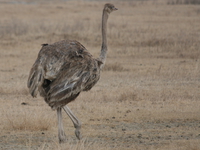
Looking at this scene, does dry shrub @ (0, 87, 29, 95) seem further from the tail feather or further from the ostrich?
the tail feather

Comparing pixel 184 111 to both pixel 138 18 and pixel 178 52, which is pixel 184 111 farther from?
pixel 138 18

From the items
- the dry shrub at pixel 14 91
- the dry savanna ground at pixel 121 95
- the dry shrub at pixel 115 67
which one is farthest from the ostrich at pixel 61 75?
the dry shrub at pixel 115 67

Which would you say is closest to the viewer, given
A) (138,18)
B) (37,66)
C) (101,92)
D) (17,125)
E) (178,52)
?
(37,66)

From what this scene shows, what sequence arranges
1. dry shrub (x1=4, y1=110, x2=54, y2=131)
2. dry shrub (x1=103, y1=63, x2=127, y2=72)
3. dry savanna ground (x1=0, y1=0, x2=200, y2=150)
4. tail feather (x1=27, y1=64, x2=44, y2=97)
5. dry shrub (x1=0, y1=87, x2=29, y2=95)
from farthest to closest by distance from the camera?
dry shrub (x1=103, y1=63, x2=127, y2=72), dry shrub (x1=0, y1=87, x2=29, y2=95), dry shrub (x1=4, y1=110, x2=54, y2=131), dry savanna ground (x1=0, y1=0, x2=200, y2=150), tail feather (x1=27, y1=64, x2=44, y2=97)

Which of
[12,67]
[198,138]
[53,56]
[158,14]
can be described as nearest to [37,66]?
[53,56]

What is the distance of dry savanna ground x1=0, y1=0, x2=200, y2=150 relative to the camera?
756 centimetres

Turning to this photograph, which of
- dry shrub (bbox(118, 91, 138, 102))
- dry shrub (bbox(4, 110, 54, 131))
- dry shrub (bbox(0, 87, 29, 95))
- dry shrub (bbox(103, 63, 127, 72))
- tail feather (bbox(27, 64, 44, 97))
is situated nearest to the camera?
tail feather (bbox(27, 64, 44, 97))

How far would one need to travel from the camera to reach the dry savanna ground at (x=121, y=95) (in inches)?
298

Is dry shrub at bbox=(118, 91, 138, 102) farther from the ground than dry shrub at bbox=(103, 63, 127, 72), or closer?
farther from the ground

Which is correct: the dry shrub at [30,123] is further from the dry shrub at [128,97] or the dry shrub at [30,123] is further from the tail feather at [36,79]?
the dry shrub at [128,97]

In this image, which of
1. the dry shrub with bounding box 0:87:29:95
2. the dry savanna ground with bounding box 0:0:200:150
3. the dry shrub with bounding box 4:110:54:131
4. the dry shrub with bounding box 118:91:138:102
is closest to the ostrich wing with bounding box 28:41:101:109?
the dry savanna ground with bounding box 0:0:200:150

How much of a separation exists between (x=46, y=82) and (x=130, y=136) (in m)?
1.84

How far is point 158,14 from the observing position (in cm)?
3083

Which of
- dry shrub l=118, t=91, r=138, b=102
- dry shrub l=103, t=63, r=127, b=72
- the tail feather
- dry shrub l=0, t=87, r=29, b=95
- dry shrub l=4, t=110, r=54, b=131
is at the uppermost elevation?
the tail feather
